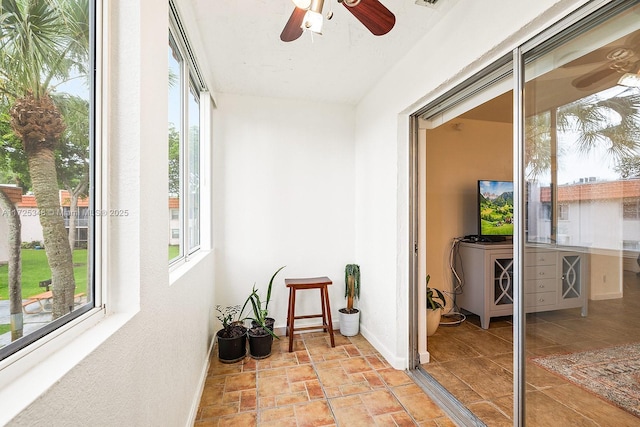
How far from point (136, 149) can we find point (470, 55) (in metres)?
1.70

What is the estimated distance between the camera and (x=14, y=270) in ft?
2.17

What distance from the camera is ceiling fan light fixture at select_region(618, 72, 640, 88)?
1009 mm

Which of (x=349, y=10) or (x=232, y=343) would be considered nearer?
(x=349, y=10)

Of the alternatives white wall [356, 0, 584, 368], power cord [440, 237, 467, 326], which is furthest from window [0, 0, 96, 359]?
power cord [440, 237, 467, 326]

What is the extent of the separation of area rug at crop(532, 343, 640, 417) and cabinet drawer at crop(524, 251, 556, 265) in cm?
38

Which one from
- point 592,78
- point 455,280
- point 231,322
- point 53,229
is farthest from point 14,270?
point 455,280

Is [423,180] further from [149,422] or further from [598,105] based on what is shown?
[149,422]

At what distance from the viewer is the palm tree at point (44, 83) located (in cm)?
64

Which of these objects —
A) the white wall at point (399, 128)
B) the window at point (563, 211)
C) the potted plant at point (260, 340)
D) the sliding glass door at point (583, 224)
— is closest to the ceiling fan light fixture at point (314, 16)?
the white wall at point (399, 128)

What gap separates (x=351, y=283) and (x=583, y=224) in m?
2.22

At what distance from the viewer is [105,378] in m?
0.80

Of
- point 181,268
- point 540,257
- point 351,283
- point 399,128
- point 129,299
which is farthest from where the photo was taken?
point 351,283

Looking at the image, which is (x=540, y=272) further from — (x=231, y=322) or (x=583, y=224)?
(x=231, y=322)

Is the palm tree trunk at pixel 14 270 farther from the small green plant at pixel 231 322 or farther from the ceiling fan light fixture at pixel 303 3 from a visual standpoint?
the small green plant at pixel 231 322
